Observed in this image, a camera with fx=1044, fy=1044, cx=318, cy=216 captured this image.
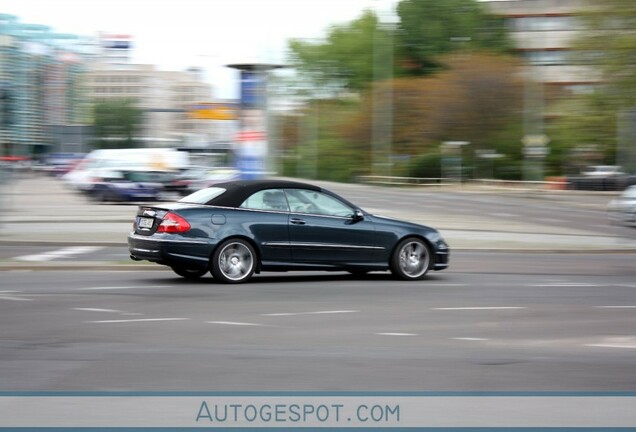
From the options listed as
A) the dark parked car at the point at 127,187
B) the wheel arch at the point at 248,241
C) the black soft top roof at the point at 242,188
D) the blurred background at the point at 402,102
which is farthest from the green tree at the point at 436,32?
the wheel arch at the point at 248,241

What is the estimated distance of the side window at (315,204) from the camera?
14289mm

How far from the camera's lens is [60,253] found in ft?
63.7

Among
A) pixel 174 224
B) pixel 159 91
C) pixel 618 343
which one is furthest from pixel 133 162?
pixel 159 91

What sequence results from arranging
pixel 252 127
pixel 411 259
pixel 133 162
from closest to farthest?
1. pixel 411 259
2. pixel 252 127
3. pixel 133 162

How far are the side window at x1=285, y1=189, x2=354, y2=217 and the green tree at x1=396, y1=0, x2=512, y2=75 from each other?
75.9m

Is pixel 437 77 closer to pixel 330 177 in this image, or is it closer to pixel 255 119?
pixel 330 177

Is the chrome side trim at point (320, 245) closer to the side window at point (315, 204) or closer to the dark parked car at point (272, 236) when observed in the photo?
the dark parked car at point (272, 236)

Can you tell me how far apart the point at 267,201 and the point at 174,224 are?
1409 millimetres

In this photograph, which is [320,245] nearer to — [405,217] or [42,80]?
[405,217]

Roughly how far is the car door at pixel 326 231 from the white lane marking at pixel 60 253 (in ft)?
18.1

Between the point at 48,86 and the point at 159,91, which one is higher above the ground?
the point at 159,91

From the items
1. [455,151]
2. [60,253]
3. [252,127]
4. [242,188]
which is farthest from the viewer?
[455,151]

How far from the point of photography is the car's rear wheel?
A: 44.4 feet

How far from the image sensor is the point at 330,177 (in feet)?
297
